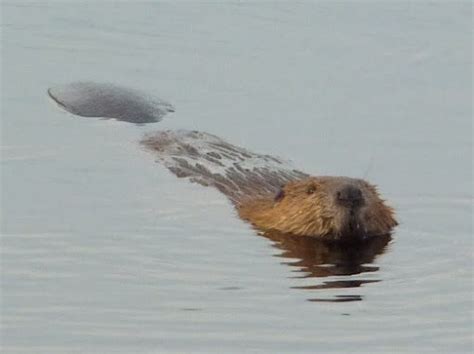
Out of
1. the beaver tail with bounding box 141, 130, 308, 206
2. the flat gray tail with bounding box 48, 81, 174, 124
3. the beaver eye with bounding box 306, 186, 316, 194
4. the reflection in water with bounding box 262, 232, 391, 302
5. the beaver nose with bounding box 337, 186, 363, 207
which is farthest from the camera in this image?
the flat gray tail with bounding box 48, 81, 174, 124

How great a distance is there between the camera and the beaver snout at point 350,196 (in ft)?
41.0

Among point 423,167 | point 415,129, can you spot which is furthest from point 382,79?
point 423,167

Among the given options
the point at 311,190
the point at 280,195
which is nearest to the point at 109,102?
Result: the point at 280,195

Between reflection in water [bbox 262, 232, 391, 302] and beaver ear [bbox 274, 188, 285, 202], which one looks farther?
beaver ear [bbox 274, 188, 285, 202]

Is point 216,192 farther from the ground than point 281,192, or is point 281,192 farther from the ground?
point 216,192

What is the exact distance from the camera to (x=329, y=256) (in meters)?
12.4

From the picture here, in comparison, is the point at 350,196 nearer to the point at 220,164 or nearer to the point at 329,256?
the point at 329,256

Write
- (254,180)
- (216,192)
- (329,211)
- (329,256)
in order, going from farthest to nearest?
1. (254,180)
2. (216,192)
3. (329,211)
4. (329,256)

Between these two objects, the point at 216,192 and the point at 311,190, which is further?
the point at 216,192

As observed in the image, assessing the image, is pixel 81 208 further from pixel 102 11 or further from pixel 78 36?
pixel 102 11

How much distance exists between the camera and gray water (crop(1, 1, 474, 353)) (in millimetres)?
10312

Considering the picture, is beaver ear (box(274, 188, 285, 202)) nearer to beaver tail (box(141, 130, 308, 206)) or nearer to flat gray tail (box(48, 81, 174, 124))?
beaver tail (box(141, 130, 308, 206))

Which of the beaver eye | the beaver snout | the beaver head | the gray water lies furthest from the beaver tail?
the beaver snout

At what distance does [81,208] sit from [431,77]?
22.3ft
